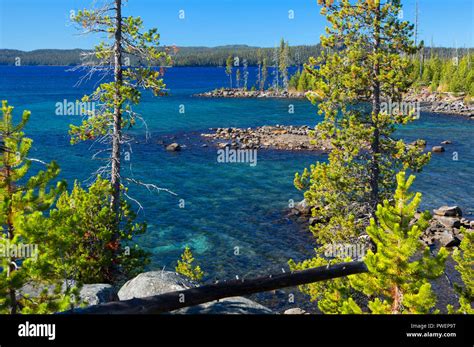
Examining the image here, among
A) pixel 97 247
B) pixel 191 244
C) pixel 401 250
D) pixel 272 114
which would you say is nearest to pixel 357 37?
pixel 401 250

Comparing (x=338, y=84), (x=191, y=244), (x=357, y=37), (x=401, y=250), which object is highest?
(x=357, y=37)

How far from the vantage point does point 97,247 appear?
17078mm

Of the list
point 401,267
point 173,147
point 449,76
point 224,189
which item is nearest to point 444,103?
point 449,76

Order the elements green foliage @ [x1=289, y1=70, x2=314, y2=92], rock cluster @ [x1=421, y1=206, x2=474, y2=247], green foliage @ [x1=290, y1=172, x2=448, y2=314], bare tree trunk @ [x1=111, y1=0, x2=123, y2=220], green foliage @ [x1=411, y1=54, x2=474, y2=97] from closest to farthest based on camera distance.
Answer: green foliage @ [x1=290, y1=172, x2=448, y2=314]
bare tree trunk @ [x1=111, y1=0, x2=123, y2=220]
rock cluster @ [x1=421, y1=206, x2=474, y2=247]
green foliage @ [x1=411, y1=54, x2=474, y2=97]
green foliage @ [x1=289, y1=70, x2=314, y2=92]

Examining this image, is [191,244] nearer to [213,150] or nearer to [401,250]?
[401,250]

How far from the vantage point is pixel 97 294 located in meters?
13.9

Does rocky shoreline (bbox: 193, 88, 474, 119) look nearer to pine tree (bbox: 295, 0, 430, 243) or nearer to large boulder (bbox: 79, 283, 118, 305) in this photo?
pine tree (bbox: 295, 0, 430, 243)

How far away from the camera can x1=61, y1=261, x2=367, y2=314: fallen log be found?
6317 mm

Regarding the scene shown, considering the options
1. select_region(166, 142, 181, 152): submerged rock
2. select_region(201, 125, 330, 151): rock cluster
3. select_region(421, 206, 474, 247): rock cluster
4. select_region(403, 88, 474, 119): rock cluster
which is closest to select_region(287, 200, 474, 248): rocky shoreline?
select_region(421, 206, 474, 247): rock cluster

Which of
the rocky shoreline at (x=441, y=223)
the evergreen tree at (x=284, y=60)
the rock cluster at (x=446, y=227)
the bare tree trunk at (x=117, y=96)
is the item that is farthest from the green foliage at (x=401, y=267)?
the evergreen tree at (x=284, y=60)

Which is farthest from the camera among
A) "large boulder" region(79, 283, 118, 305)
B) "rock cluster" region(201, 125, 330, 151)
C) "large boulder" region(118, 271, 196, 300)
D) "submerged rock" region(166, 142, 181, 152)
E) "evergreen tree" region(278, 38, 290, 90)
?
"evergreen tree" region(278, 38, 290, 90)

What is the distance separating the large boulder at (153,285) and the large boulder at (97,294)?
0.36 m

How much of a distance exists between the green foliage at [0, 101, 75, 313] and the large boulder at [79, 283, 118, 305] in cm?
281

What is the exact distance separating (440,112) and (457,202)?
66.3 meters
